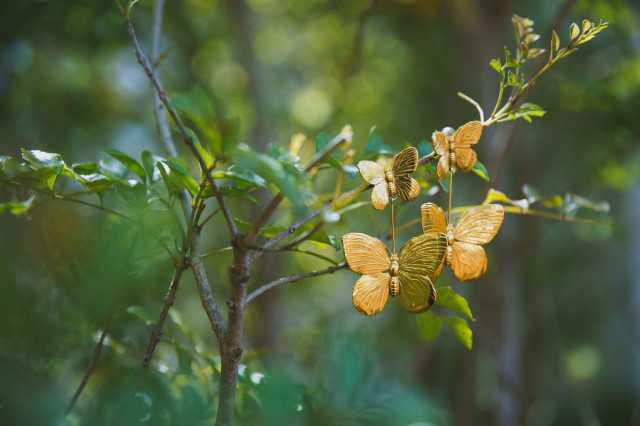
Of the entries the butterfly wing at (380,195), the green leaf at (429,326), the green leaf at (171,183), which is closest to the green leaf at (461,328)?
the green leaf at (429,326)

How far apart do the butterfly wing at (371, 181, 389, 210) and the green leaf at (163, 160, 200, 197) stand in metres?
0.12

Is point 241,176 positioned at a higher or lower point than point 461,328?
higher

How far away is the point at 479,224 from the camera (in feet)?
1.11

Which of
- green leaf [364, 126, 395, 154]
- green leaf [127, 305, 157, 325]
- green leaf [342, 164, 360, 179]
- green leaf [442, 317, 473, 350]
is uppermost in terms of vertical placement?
green leaf [364, 126, 395, 154]

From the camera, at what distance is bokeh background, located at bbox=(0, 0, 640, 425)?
27cm

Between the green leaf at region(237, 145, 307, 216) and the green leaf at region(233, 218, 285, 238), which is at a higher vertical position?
the green leaf at region(233, 218, 285, 238)

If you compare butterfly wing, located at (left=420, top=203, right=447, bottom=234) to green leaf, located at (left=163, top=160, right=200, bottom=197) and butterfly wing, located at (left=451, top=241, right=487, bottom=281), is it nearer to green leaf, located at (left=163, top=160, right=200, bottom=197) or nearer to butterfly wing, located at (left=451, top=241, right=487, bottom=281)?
butterfly wing, located at (left=451, top=241, right=487, bottom=281)

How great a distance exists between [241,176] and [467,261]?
16cm

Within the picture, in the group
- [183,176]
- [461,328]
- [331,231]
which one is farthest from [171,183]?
[331,231]

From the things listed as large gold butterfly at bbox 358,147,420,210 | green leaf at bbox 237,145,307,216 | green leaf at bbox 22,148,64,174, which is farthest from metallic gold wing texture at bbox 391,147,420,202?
green leaf at bbox 22,148,64,174

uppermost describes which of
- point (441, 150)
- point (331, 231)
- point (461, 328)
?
point (331, 231)

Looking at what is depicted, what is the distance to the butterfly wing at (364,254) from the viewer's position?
0.31 metres

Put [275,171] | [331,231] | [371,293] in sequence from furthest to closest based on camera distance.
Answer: [331,231]
[371,293]
[275,171]

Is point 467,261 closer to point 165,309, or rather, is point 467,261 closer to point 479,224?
point 479,224
